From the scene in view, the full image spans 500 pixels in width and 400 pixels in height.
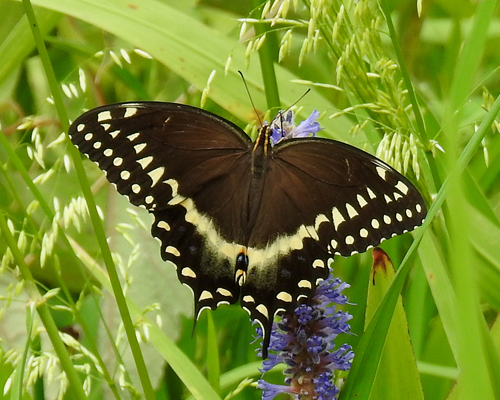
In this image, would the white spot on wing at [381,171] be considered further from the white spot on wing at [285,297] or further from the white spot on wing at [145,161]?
the white spot on wing at [145,161]

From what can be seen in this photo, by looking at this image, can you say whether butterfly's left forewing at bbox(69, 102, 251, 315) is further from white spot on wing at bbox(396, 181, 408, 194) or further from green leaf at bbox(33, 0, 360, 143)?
white spot on wing at bbox(396, 181, 408, 194)

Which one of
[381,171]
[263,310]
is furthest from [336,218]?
[263,310]

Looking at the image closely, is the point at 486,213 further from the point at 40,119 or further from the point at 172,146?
the point at 40,119

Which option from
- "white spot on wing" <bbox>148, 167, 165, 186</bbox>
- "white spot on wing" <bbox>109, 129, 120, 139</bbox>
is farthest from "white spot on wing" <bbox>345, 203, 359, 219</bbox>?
"white spot on wing" <bbox>109, 129, 120, 139</bbox>

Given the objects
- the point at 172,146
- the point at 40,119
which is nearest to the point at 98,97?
the point at 40,119

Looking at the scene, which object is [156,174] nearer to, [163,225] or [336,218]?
[163,225]

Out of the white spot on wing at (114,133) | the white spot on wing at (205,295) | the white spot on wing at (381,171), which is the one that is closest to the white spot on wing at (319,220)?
the white spot on wing at (381,171)

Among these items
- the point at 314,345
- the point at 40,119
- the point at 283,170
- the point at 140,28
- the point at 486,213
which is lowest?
the point at 314,345
